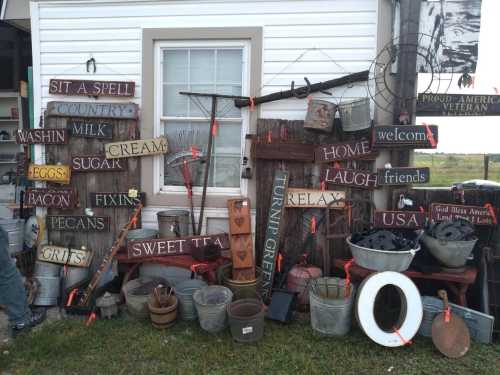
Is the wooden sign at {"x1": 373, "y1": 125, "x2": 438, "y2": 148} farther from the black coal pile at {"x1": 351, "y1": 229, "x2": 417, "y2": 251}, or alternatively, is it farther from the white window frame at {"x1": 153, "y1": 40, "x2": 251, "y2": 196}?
the white window frame at {"x1": 153, "y1": 40, "x2": 251, "y2": 196}

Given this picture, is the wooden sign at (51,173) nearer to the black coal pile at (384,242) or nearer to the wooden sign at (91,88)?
the wooden sign at (91,88)

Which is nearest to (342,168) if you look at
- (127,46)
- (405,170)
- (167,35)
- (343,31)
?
(405,170)

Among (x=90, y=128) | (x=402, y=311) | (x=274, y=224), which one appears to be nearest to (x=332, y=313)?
(x=402, y=311)

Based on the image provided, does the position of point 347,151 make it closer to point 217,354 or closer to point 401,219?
point 401,219

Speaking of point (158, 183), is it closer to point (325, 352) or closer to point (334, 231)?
point (334, 231)

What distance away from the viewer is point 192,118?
4.82 meters

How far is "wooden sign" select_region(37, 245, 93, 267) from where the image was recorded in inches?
184

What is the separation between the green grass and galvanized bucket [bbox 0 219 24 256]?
1.59 m

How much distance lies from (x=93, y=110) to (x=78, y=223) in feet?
4.82

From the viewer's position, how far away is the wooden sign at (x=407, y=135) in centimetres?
425

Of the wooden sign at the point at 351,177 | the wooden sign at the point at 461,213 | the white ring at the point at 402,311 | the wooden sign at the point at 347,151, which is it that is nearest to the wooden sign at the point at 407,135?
the wooden sign at the point at 347,151

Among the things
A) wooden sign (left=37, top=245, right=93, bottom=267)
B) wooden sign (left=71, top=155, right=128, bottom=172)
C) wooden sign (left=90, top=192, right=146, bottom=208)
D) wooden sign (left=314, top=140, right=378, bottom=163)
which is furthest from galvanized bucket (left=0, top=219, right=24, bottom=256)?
wooden sign (left=314, top=140, right=378, bottom=163)

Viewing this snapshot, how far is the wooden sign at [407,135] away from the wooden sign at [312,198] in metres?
0.79

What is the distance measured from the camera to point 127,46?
478cm
